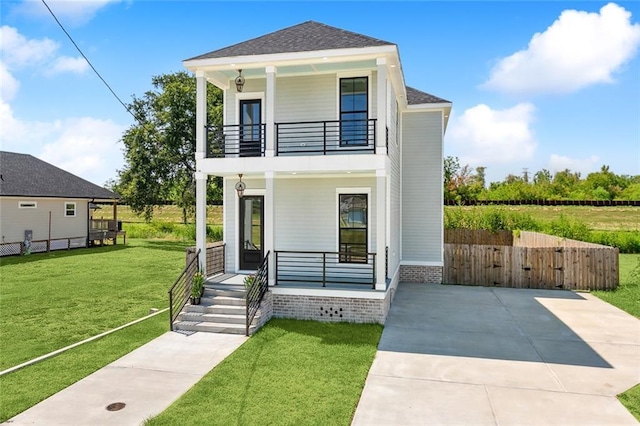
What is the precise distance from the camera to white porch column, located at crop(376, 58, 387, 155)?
33.4 ft

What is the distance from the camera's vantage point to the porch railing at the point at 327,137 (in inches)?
466

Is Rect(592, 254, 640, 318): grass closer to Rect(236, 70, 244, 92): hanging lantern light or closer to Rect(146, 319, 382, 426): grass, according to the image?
Rect(146, 319, 382, 426): grass

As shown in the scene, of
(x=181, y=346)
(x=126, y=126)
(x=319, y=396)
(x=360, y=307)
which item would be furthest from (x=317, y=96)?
(x=126, y=126)

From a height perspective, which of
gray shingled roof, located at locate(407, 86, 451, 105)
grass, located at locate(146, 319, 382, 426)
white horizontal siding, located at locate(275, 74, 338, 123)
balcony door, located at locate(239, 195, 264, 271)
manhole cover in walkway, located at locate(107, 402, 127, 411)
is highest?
gray shingled roof, located at locate(407, 86, 451, 105)

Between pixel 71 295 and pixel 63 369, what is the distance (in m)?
7.02

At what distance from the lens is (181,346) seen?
28.6 feet

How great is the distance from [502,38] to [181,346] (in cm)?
1759

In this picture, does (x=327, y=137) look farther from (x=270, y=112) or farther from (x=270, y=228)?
(x=270, y=228)

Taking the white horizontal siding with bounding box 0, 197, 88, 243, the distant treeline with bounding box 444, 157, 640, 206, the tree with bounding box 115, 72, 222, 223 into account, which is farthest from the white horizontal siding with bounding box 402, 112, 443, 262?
the white horizontal siding with bounding box 0, 197, 88, 243

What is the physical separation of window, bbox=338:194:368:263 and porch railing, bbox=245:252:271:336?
2.59m

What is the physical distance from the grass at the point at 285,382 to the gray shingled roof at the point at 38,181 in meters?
22.1

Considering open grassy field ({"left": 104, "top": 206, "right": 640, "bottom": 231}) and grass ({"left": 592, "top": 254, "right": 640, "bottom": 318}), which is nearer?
grass ({"left": 592, "top": 254, "right": 640, "bottom": 318})

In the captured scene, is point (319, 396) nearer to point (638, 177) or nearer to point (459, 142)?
point (459, 142)

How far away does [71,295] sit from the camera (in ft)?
44.1
